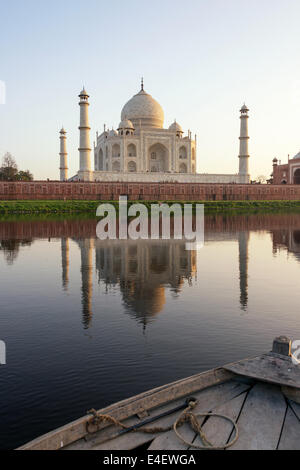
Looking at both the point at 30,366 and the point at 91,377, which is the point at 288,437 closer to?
the point at 91,377

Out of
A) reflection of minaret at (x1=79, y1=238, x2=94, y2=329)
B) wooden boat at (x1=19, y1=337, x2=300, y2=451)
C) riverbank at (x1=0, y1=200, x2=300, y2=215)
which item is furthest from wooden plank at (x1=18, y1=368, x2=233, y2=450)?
riverbank at (x1=0, y1=200, x2=300, y2=215)

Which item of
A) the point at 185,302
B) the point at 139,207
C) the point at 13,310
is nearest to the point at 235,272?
the point at 185,302

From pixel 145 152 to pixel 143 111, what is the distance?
8.21m

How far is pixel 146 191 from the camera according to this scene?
5591cm

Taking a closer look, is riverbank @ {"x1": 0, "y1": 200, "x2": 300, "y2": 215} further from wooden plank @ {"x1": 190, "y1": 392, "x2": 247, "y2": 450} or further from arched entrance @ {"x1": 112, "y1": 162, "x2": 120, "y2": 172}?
wooden plank @ {"x1": 190, "y1": 392, "x2": 247, "y2": 450}

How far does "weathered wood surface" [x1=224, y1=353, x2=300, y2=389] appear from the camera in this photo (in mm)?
4555

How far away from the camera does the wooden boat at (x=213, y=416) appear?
3.84 m

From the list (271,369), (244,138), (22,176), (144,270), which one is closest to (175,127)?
(244,138)

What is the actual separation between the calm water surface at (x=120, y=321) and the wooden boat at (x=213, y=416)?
1.11m

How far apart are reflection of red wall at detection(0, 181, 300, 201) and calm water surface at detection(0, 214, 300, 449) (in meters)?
34.3

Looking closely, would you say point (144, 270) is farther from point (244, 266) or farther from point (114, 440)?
point (114, 440)

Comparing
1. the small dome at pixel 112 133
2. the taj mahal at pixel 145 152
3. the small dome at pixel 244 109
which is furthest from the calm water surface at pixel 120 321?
the small dome at pixel 112 133

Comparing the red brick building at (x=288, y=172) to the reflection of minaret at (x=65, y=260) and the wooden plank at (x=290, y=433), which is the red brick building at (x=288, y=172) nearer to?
the reflection of minaret at (x=65, y=260)
